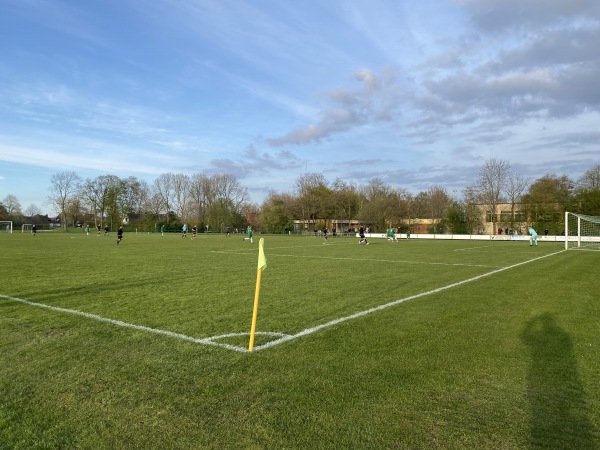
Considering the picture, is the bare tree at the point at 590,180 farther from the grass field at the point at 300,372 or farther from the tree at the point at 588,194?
the grass field at the point at 300,372

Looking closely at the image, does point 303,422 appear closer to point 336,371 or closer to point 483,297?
point 336,371

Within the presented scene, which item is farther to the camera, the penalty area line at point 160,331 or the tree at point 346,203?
the tree at point 346,203

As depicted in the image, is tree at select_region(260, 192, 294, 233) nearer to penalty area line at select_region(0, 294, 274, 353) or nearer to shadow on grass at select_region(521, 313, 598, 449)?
penalty area line at select_region(0, 294, 274, 353)

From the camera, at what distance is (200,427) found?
3.52 metres

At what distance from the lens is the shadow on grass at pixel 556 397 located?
3.35 m

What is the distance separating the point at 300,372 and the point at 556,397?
2689 millimetres

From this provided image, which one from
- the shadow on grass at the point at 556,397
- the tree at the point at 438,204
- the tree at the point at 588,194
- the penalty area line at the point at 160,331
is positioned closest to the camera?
the shadow on grass at the point at 556,397

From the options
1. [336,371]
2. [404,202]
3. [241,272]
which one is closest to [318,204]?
[404,202]

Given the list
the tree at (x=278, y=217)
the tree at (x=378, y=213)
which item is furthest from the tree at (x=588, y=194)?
the tree at (x=278, y=217)

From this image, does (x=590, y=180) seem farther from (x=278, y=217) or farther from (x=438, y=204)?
(x=278, y=217)

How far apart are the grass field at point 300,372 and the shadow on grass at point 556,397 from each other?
2 cm

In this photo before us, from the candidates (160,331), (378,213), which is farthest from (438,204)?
(160,331)

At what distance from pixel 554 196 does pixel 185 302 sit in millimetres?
68762

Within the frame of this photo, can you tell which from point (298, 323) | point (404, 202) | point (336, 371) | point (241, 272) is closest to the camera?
point (336, 371)
